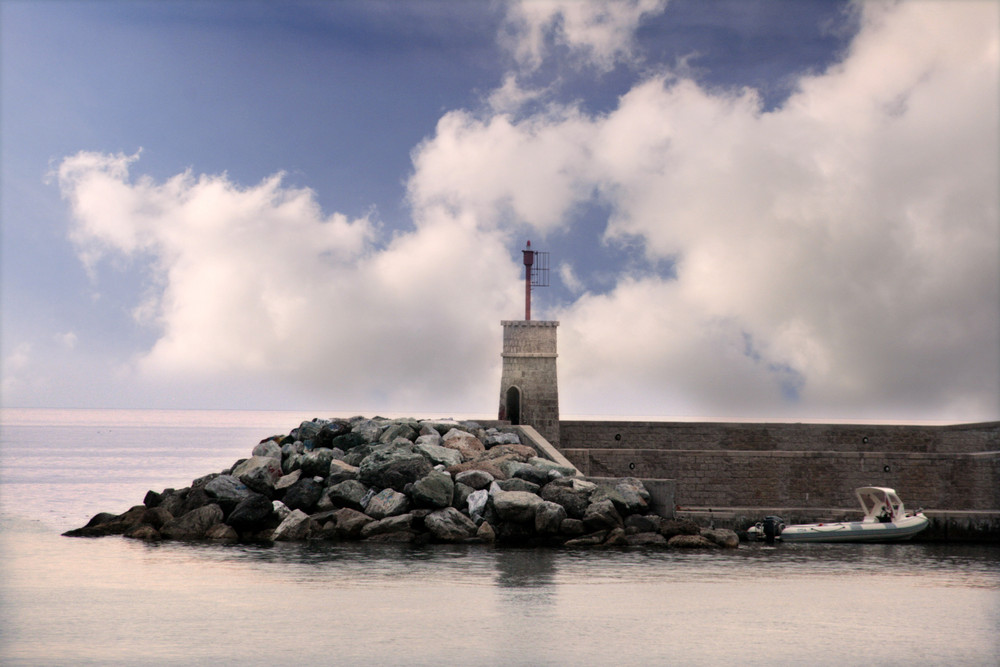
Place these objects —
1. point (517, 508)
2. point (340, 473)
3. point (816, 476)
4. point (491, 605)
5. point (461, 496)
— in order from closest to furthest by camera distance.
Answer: point (491, 605), point (517, 508), point (461, 496), point (340, 473), point (816, 476)

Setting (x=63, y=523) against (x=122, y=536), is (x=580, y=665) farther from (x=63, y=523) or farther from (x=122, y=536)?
(x=63, y=523)

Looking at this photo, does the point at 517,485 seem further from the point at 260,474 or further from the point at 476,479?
the point at 260,474

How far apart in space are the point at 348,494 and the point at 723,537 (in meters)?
7.90

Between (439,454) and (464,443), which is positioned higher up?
(464,443)

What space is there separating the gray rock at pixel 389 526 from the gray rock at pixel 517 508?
1.85 m

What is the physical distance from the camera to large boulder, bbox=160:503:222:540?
2295cm

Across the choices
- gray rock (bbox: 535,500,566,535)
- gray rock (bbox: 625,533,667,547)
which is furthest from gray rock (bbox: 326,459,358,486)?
gray rock (bbox: 625,533,667,547)

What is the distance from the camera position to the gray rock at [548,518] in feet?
71.4

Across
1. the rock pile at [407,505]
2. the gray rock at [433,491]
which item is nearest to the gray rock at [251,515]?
the rock pile at [407,505]

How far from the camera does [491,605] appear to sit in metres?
15.2

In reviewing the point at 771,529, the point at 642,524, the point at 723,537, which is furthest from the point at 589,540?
the point at 771,529

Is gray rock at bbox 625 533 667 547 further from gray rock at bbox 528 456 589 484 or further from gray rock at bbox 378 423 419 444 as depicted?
gray rock at bbox 378 423 419 444

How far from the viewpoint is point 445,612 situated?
14.7 m

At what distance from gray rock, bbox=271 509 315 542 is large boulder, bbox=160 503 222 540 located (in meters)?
1.53
